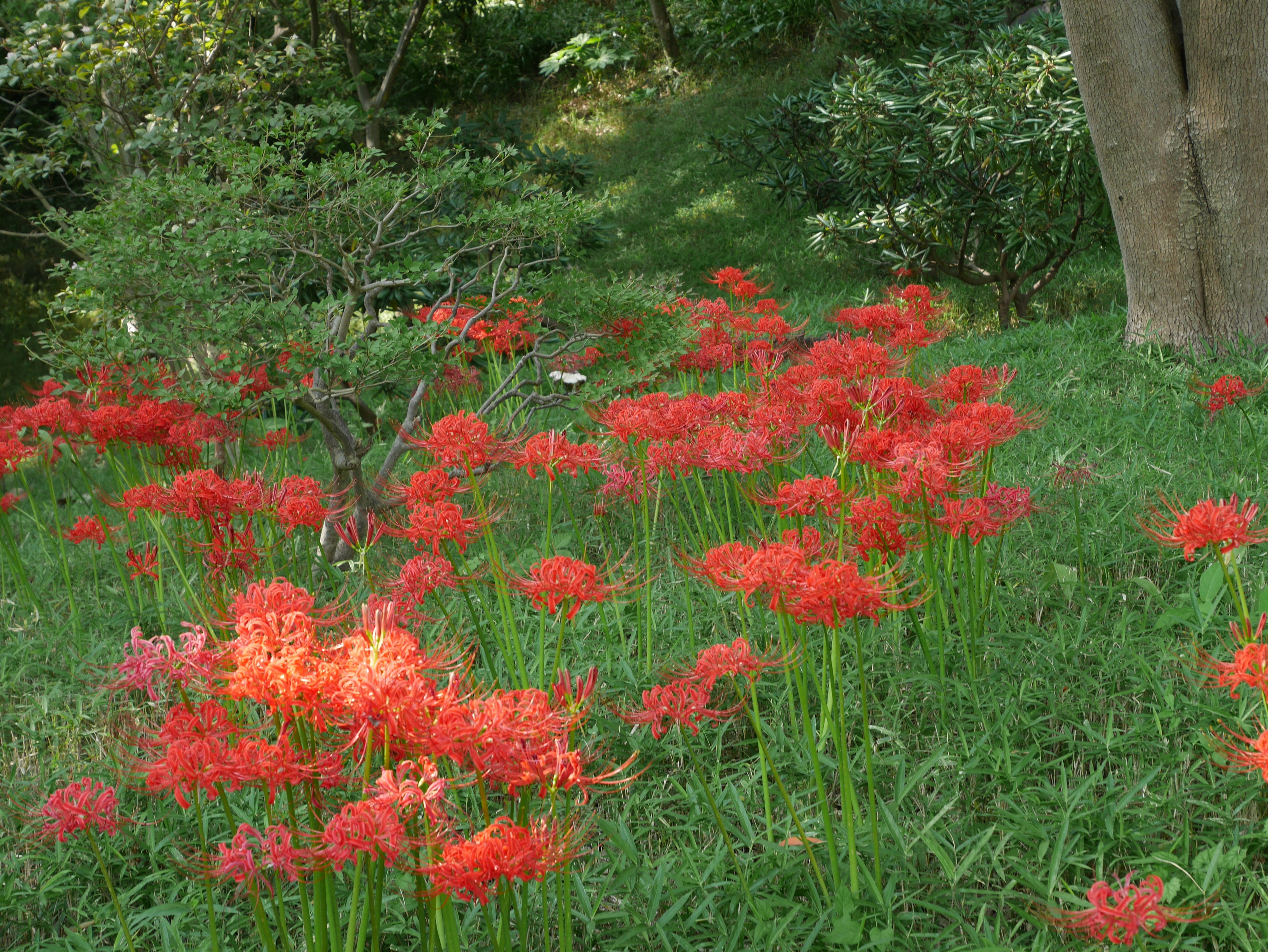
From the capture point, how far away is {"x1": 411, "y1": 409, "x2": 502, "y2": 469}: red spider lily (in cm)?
229

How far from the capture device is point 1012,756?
249 centimetres

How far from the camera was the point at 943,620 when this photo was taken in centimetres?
273

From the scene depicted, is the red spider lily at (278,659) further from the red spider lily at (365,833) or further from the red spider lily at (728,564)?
the red spider lily at (728,564)

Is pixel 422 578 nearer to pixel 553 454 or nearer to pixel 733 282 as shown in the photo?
pixel 553 454

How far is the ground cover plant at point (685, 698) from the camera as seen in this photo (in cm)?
138

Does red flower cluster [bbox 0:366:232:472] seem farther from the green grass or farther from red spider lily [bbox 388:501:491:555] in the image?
the green grass

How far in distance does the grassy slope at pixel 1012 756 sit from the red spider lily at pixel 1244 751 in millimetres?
49

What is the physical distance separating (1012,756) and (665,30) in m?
14.1

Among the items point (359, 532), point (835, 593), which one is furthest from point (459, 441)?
point (359, 532)

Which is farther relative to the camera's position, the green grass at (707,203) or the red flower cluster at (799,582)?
the green grass at (707,203)

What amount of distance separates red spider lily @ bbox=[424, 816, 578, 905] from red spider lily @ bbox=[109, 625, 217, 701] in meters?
0.44

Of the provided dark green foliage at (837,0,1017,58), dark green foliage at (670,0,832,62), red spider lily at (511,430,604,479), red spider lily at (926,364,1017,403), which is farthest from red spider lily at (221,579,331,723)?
dark green foliage at (670,0,832,62)

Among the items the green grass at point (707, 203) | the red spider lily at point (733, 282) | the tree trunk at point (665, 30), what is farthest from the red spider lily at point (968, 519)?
the tree trunk at point (665, 30)

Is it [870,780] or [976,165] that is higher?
[976,165]
